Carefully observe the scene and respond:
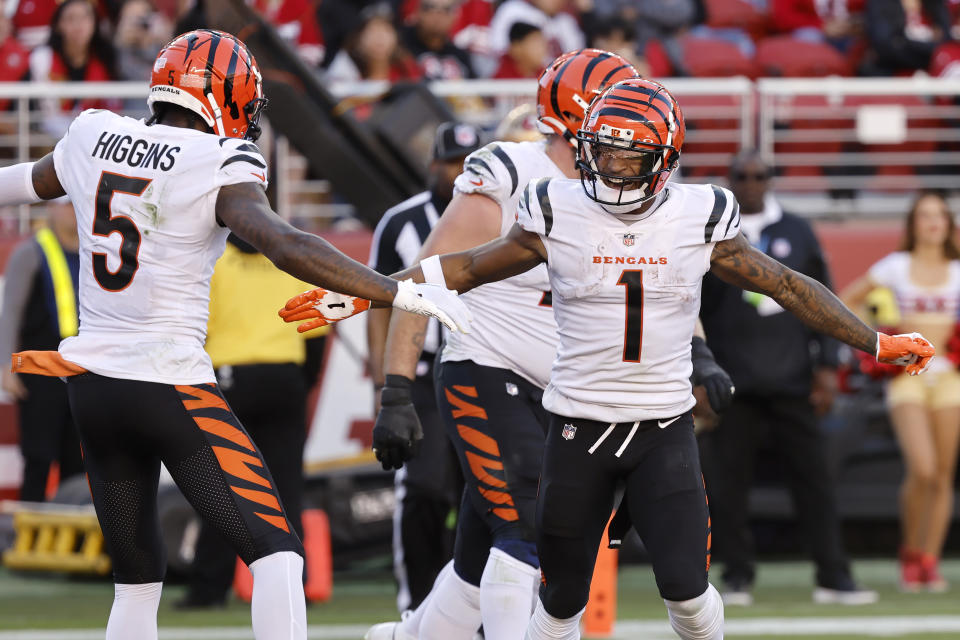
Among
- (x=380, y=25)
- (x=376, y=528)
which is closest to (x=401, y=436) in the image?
(x=376, y=528)

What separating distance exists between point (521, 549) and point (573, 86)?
1.50 meters

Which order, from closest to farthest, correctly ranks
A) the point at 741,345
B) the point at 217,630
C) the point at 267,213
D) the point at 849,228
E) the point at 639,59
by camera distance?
the point at 267,213 < the point at 217,630 < the point at 741,345 < the point at 849,228 < the point at 639,59

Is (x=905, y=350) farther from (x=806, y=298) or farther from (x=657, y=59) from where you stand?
(x=657, y=59)

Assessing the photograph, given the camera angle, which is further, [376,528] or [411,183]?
[411,183]

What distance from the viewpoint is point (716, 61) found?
12297 millimetres

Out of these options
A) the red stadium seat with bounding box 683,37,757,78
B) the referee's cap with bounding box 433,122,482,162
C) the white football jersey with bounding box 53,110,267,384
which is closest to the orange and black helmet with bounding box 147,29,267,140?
the white football jersey with bounding box 53,110,267,384

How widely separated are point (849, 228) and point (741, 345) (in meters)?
2.46

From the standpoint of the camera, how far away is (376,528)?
885cm

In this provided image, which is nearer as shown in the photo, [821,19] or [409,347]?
[409,347]

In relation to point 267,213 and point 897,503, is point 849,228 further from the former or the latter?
point 267,213

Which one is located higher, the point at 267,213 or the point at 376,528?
the point at 267,213

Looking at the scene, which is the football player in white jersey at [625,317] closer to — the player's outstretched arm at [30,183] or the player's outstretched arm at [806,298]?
the player's outstretched arm at [806,298]

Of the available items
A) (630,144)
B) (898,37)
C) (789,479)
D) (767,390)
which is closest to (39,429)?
(767,390)

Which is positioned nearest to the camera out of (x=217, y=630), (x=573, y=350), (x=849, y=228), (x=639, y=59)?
(x=573, y=350)
